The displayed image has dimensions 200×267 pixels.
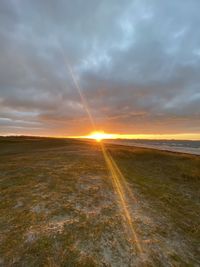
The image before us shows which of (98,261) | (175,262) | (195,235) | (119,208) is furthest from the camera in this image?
(119,208)

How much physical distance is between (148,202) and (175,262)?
4914 mm

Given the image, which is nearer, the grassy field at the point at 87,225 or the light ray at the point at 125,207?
the grassy field at the point at 87,225

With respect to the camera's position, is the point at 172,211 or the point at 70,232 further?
the point at 172,211

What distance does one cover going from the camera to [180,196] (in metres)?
13.3

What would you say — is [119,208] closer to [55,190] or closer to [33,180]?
[55,190]

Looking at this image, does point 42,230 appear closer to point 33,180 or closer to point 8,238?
point 8,238

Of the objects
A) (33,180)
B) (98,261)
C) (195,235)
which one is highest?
(33,180)

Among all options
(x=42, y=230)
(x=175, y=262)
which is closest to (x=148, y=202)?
(x=175, y=262)

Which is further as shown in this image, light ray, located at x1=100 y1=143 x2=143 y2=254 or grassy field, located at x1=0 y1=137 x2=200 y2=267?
light ray, located at x1=100 y1=143 x2=143 y2=254

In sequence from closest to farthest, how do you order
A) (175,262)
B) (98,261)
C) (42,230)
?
(98,261) → (175,262) → (42,230)

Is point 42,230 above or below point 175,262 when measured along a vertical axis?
above

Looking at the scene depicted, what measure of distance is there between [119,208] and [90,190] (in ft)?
9.00

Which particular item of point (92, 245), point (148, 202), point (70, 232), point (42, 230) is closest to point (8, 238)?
point (42, 230)

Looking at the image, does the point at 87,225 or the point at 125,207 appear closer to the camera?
the point at 87,225
